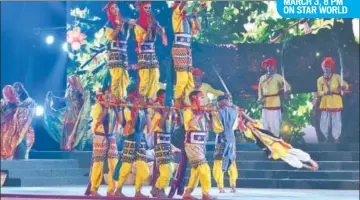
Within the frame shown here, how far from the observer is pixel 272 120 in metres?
15.0

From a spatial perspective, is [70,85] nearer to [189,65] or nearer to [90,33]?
[90,33]

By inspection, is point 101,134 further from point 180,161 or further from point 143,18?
point 143,18

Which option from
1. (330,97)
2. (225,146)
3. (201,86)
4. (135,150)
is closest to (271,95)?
(330,97)

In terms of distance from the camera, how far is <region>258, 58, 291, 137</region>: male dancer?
1499 centimetres

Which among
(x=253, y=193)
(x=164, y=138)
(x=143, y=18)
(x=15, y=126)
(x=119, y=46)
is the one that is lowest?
(x=253, y=193)

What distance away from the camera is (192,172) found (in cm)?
1284

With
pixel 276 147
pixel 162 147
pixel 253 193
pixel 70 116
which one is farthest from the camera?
pixel 70 116

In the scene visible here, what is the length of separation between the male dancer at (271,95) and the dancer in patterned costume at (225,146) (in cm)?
90

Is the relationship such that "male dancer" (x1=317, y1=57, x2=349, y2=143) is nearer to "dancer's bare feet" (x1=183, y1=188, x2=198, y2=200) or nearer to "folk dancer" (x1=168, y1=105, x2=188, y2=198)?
"folk dancer" (x1=168, y1=105, x2=188, y2=198)

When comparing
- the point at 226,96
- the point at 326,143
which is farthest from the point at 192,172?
the point at 326,143

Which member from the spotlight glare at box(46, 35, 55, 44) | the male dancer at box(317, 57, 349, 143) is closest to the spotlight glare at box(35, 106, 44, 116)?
the spotlight glare at box(46, 35, 55, 44)

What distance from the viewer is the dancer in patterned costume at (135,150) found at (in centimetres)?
1312

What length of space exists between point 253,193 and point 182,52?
7.07 feet

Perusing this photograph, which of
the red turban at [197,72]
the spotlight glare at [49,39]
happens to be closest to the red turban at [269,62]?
the red turban at [197,72]
